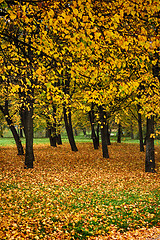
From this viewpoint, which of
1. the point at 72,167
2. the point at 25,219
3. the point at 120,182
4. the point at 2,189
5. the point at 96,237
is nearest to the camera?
the point at 96,237

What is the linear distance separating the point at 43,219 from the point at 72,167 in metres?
7.66

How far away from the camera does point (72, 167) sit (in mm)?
14328

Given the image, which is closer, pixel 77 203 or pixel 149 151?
pixel 77 203

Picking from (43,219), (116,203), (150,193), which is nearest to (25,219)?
(43,219)

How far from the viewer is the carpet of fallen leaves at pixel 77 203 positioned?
621 centimetres

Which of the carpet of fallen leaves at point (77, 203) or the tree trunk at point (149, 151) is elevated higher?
the tree trunk at point (149, 151)

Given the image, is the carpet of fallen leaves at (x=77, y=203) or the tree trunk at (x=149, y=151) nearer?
the carpet of fallen leaves at (x=77, y=203)

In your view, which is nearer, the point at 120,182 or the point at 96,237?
the point at 96,237

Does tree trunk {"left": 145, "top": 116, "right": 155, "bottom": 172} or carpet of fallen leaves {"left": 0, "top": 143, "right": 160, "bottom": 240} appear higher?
tree trunk {"left": 145, "top": 116, "right": 155, "bottom": 172}

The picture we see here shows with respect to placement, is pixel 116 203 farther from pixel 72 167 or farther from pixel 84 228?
pixel 72 167

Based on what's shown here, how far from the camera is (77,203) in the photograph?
8.28 m

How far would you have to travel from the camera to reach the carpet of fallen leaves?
621 cm

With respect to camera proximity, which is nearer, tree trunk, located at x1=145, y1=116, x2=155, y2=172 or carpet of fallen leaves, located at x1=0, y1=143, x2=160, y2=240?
carpet of fallen leaves, located at x1=0, y1=143, x2=160, y2=240

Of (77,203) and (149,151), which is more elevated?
(149,151)
